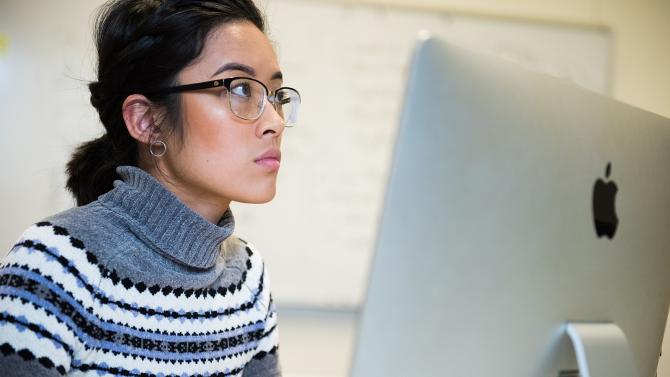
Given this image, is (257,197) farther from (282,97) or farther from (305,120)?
(305,120)

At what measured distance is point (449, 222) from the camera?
50 centimetres

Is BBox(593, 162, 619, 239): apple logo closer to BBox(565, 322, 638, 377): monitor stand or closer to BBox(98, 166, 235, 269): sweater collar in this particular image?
BBox(565, 322, 638, 377): monitor stand

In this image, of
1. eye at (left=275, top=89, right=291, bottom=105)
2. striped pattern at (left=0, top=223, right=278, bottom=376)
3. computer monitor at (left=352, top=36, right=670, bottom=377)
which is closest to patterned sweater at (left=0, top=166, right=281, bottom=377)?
striped pattern at (left=0, top=223, right=278, bottom=376)

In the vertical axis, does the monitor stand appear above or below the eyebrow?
below

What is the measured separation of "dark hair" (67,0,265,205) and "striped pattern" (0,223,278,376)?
25 cm

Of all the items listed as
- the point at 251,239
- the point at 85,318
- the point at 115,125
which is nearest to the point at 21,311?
the point at 85,318

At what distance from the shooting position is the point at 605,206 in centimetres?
63

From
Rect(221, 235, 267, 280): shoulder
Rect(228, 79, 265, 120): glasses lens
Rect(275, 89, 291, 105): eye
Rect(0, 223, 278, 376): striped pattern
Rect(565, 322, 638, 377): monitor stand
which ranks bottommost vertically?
Rect(0, 223, 278, 376): striped pattern

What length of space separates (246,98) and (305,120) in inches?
54.9

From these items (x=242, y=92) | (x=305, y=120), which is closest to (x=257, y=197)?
(x=242, y=92)

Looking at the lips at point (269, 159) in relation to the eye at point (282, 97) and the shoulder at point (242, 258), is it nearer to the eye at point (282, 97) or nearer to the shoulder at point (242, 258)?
the eye at point (282, 97)

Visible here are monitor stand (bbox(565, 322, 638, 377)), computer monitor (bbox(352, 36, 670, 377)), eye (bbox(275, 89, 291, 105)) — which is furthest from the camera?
eye (bbox(275, 89, 291, 105))

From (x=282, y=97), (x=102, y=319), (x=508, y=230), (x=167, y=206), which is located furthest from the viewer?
(x=282, y=97)

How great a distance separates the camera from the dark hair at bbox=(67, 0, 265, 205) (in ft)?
3.08
